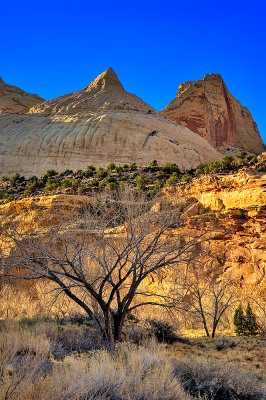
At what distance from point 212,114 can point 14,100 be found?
191 feet

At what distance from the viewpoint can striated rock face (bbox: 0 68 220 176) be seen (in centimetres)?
5206

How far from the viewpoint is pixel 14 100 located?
9781 cm

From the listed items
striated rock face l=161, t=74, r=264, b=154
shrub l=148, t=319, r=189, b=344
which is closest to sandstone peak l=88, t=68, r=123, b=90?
striated rock face l=161, t=74, r=264, b=154

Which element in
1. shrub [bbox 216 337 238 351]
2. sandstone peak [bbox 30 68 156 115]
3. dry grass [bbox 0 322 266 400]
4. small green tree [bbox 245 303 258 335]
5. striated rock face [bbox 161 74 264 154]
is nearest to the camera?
dry grass [bbox 0 322 266 400]

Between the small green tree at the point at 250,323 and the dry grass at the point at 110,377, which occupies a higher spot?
the dry grass at the point at 110,377

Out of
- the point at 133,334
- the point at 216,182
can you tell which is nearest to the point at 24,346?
the point at 133,334

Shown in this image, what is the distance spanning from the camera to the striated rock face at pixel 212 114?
277 ft

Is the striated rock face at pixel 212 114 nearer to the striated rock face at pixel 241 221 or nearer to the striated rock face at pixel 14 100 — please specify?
the striated rock face at pixel 14 100

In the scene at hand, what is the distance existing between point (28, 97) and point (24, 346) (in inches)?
4325

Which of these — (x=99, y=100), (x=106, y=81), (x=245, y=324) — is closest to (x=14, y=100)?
(x=106, y=81)

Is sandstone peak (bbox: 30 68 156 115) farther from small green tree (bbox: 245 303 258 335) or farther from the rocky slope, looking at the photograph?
small green tree (bbox: 245 303 258 335)

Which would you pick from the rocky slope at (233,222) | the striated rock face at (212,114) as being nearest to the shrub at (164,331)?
the rocky slope at (233,222)

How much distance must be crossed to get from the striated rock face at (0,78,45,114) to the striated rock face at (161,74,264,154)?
41.3m

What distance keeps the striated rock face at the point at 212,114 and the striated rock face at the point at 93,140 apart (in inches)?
701
